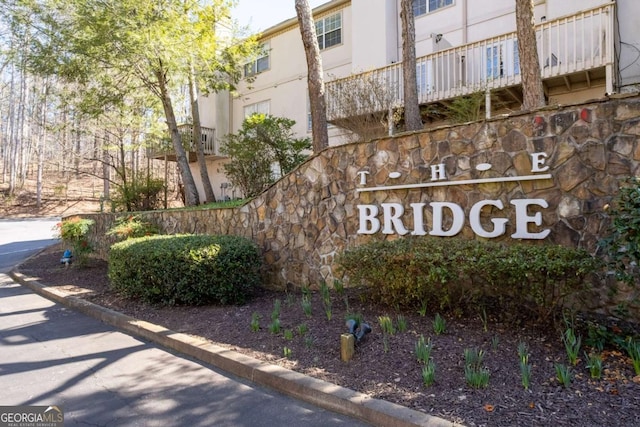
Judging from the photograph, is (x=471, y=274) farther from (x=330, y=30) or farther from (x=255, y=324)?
(x=330, y=30)

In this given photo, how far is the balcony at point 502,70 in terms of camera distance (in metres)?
8.69

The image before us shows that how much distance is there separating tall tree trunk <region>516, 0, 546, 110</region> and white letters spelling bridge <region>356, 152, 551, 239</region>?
2545mm

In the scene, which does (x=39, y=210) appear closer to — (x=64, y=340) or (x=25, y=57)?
(x=25, y=57)

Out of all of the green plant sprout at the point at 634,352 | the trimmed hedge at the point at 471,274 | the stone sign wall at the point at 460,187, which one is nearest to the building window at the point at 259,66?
the stone sign wall at the point at 460,187

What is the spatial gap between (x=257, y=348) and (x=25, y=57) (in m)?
11.8

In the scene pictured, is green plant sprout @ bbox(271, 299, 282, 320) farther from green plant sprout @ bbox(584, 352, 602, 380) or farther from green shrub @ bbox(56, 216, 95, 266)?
green shrub @ bbox(56, 216, 95, 266)

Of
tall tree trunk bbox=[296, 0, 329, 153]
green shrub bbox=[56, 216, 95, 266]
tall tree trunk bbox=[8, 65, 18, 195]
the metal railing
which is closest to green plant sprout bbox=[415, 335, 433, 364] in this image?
tall tree trunk bbox=[296, 0, 329, 153]

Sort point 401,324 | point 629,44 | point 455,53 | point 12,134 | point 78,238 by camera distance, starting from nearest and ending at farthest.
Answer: point 401,324, point 629,44, point 455,53, point 78,238, point 12,134

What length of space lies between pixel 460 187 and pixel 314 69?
4.90 metres

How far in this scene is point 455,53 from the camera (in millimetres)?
10516

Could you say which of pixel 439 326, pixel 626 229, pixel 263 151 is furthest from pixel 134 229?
pixel 626 229

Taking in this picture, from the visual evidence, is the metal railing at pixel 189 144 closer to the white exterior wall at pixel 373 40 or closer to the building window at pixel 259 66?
the white exterior wall at pixel 373 40

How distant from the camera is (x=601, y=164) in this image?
4.53 metres

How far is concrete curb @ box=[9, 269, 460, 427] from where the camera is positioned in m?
3.06
